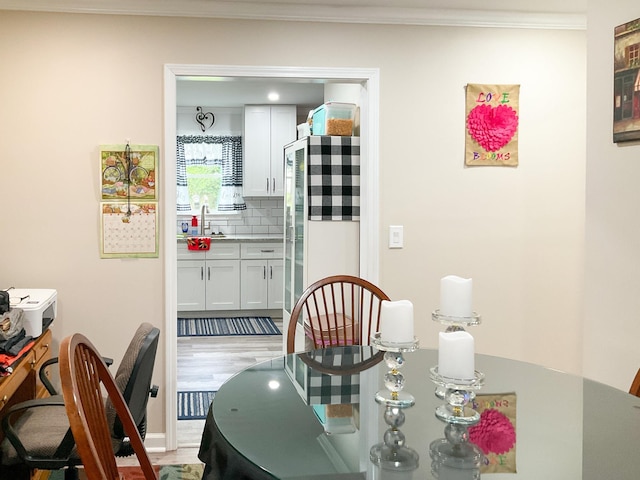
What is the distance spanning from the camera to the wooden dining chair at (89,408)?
1.27 meters

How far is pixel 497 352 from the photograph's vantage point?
3.82 meters

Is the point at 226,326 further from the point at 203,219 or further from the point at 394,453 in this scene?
the point at 394,453

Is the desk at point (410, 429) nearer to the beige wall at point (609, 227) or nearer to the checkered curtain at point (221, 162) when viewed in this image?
the beige wall at point (609, 227)

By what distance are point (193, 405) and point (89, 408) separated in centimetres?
284

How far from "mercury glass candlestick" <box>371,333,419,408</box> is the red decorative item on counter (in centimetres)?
528

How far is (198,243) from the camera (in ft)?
22.8

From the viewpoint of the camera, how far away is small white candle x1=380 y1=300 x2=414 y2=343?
1779 millimetres

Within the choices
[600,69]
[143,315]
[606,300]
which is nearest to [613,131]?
[600,69]

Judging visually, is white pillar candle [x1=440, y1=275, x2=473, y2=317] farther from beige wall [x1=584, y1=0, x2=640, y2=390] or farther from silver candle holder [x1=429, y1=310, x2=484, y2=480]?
beige wall [x1=584, y1=0, x2=640, y2=390]

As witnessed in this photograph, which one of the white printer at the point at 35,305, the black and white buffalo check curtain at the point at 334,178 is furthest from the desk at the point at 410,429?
the black and white buffalo check curtain at the point at 334,178

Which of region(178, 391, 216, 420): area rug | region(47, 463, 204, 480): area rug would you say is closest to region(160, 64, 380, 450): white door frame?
region(47, 463, 204, 480): area rug

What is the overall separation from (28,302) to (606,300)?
2527 mm

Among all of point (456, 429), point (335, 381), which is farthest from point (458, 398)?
point (335, 381)

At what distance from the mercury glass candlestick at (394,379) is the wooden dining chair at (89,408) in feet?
2.12
